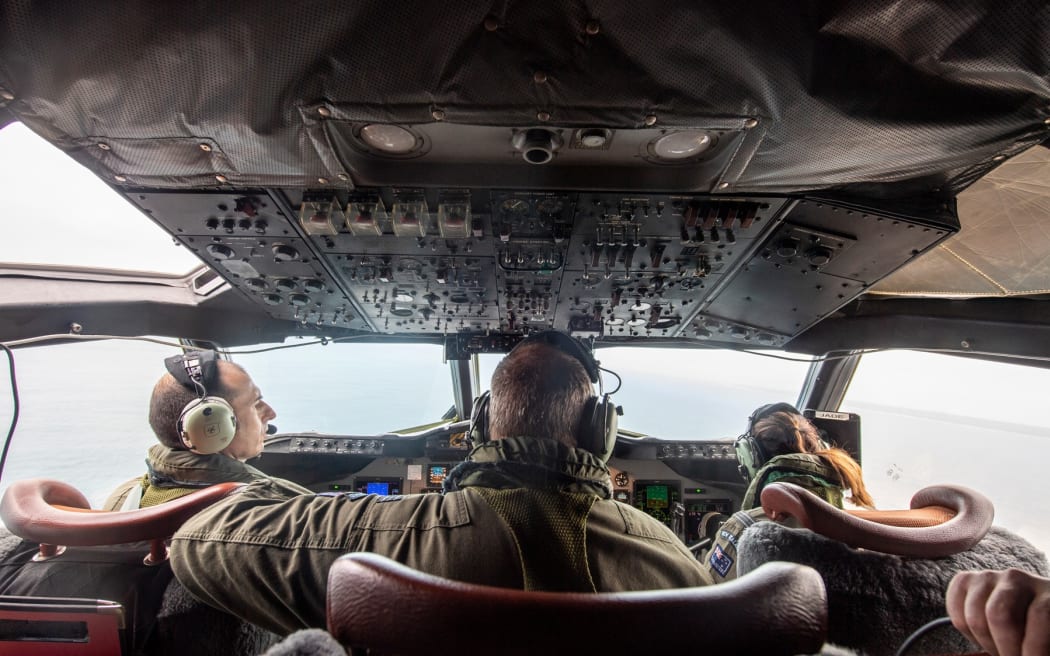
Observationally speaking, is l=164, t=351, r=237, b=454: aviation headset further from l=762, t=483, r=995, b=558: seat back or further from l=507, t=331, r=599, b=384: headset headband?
l=762, t=483, r=995, b=558: seat back

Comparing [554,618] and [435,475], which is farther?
[435,475]

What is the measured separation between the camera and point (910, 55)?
2.88 feet

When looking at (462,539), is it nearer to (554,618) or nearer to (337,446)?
(554,618)

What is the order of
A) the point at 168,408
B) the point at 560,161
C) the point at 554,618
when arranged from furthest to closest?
the point at 168,408 → the point at 560,161 → the point at 554,618

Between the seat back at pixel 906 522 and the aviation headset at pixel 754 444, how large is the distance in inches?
30.9

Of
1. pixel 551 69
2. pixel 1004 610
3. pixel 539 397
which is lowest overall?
pixel 1004 610

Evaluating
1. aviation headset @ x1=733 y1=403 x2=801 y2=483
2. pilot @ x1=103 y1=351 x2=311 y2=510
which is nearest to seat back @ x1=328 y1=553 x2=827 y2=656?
pilot @ x1=103 y1=351 x2=311 y2=510

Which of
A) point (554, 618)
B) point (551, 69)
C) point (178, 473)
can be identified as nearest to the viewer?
point (554, 618)

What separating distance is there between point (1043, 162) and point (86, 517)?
3.02m

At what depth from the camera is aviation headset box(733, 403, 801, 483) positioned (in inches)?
91.8

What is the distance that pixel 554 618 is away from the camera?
0.56 meters

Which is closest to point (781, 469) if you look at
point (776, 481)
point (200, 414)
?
point (776, 481)

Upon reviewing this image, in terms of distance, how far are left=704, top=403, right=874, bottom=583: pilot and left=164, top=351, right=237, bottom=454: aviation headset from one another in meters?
2.10

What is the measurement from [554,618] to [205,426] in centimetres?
184
